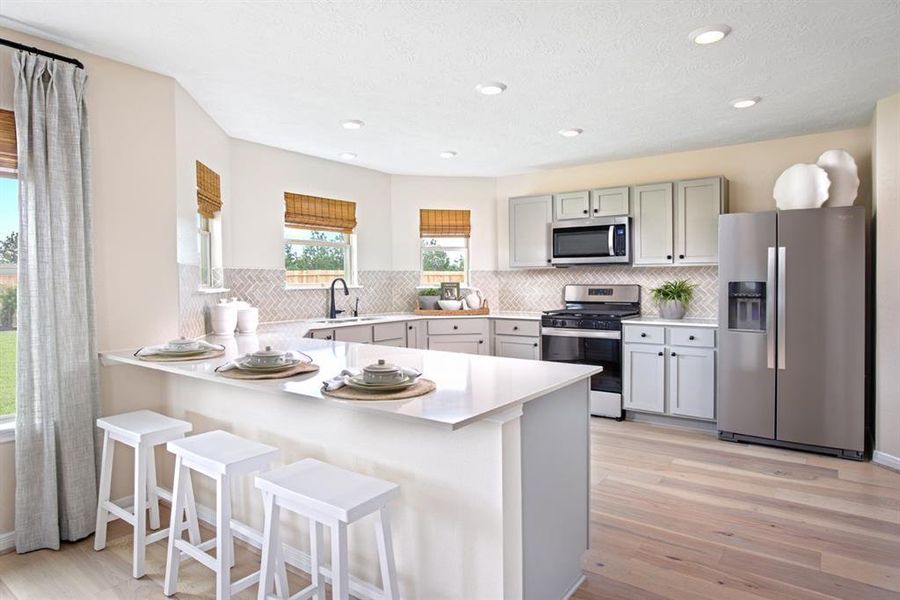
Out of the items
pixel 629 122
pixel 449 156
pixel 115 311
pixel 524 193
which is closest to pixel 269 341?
pixel 115 311

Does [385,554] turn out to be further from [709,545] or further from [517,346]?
[517,346]

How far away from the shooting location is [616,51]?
2732mm

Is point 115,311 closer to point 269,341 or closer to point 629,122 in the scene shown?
point 269,341

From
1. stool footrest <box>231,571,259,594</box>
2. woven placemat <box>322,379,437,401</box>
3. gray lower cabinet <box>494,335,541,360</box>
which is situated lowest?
stool footrest <box>231,571,259,594</box>

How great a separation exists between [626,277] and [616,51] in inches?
113

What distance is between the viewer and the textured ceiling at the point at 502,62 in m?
2.35

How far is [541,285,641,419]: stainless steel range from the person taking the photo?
473 centimetres

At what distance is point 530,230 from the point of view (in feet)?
18.2

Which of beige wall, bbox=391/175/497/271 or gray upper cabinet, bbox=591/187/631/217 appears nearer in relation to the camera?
gray upper cabinet, bbox=591/187/631/217

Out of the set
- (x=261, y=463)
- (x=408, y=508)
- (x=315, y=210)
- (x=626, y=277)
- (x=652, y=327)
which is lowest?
(x=408, y=508)

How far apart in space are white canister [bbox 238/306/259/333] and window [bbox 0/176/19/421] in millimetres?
1364

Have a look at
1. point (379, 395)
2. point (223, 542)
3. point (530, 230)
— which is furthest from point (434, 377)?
point (530, 230)

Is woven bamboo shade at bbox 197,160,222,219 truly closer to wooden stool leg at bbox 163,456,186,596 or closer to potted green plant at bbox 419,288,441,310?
wooden stool leg at bbox 163,456,186,596

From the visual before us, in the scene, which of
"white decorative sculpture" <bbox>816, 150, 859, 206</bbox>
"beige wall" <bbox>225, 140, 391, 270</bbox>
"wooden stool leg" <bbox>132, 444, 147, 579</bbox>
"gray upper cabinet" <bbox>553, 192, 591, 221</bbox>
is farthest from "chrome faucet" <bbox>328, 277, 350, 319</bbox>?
"white decorative sculpture" <bbox>816, 150, 859, 206</bbox>
